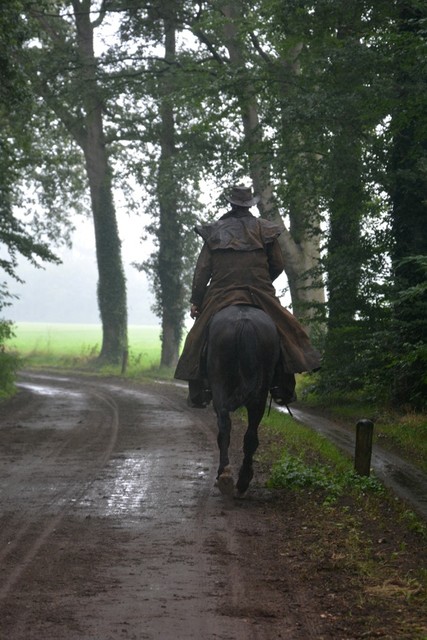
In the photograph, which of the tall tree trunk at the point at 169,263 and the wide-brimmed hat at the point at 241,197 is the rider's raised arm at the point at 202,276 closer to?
the wide-brimmed hat at the point at 241,197

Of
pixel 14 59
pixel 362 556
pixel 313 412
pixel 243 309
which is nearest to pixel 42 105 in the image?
pixel 14 59

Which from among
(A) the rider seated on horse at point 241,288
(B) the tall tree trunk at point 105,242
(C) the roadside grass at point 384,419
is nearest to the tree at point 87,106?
(B) the tall tree trunk at point 105,242

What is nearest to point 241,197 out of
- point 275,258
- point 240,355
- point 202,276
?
point 275,258

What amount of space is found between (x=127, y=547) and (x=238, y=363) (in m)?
2.93

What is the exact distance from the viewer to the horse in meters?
10.7

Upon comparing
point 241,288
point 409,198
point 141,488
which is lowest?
point 141,488

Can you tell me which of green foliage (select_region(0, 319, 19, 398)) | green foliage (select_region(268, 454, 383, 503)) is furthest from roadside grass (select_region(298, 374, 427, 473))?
green foliage (select_region(0, 319, 19, 398))

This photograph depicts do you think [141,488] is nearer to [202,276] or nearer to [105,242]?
[202,276]

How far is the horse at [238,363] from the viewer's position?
35.0ft

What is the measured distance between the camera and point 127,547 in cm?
831

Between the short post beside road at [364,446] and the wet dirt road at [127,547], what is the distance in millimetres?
→ 1587

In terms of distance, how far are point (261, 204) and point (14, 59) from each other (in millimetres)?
12863

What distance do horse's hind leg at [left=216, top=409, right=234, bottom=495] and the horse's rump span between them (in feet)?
0.43

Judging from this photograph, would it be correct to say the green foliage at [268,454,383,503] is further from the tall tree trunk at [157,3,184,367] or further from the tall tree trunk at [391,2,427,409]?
the tall tree trunk at [157,3,184,367]
